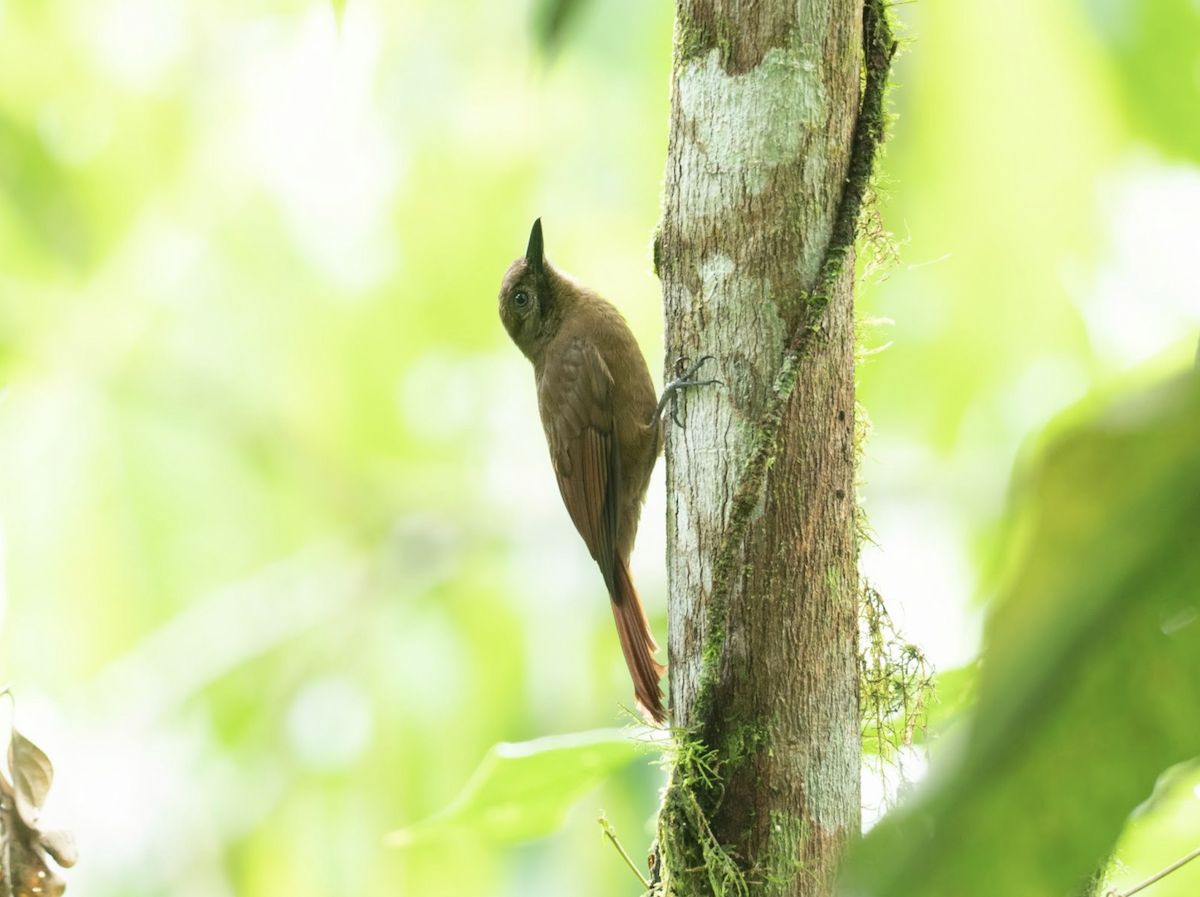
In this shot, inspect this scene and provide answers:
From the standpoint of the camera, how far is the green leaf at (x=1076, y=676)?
0.41 meters

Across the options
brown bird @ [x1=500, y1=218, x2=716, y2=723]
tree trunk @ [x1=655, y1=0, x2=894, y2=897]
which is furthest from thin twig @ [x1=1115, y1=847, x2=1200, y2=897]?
brown bird @ [x1=500, y1=218, x2=716, y2=723]

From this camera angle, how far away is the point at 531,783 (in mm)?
1661

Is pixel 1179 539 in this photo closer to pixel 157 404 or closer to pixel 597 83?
pixel 597 83

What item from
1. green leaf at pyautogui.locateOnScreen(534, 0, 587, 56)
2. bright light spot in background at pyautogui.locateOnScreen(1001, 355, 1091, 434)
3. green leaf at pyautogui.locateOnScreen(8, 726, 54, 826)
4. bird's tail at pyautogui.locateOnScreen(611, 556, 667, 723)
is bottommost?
green leaf at pyautogui.locateOnScreen(8, 726, 54, 826)

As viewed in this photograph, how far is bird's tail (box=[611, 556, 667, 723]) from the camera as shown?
2.46m

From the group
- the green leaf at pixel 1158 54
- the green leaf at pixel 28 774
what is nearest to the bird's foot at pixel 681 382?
the green leaf at pixel 28 774

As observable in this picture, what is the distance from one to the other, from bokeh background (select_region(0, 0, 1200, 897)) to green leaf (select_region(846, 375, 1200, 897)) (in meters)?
2.97

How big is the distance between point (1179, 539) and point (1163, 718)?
71mm

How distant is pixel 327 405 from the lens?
487 centimetres

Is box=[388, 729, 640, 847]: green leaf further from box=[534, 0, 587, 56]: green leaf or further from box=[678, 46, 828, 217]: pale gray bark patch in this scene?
box=[534, 0, 587, 56]: green leaf

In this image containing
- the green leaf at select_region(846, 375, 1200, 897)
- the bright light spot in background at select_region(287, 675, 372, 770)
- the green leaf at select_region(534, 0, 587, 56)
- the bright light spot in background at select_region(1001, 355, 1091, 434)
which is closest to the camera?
the green leaf at select_region(846, 375, 1200, 897)

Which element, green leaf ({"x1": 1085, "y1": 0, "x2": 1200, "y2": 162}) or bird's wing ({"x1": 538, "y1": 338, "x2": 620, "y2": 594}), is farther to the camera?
bird's wing ({"x1": 538, "y1": 338, "x2": 620, "y2": 594})

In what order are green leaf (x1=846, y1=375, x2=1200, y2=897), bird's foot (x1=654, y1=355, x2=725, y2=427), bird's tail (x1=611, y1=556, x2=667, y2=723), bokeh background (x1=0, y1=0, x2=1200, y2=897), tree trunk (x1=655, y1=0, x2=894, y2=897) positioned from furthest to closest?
bokeh background (x1=0, y1=0, x2=1200, y2=897) → bird's tail (x1=611, y1=556, x2=667, y2=723) → bird's foot (x1=654, y1=355, x2=725, y2=427) → tree trunk (x1=655, y1=0, x2=894, y2=897) → green leaf (x1=846, y1=375, x2=1200, y2=897)

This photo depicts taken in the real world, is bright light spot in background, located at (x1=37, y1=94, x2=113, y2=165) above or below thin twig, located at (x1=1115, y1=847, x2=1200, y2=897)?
above
